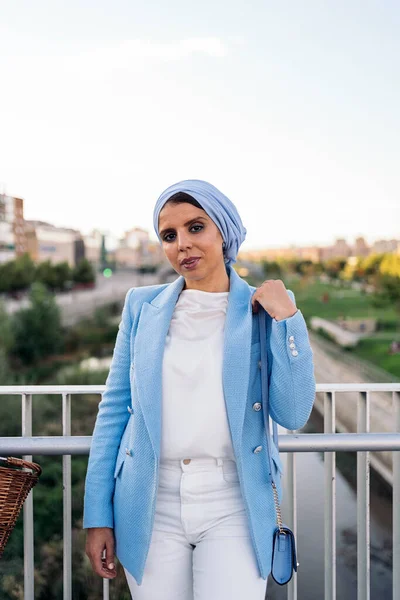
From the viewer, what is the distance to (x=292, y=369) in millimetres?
1224

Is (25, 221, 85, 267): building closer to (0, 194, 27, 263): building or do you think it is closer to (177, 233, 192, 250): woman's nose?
(0, 194, 27, 263): building

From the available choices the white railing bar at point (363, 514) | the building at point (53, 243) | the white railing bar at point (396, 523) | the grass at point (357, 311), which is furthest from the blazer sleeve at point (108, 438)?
the building at point (53, 243)

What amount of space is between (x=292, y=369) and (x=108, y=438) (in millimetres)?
457

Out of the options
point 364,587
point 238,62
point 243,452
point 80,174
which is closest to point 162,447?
point 243,452

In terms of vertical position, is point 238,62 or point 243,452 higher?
point 238,62

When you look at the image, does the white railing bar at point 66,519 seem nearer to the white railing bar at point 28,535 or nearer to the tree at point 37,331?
the white railing bar at point 28,535

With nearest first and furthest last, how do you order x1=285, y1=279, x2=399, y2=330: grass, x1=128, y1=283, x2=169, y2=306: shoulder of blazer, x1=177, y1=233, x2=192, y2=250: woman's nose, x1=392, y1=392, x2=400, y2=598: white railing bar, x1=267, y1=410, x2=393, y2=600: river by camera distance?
x1=177, y1=233, x2=192, y2=250: woman's nose → x1=128, y1=283, x2=169, y2=306: shoulder of blazer → x1=392, y1=392, x2=400, y2=598: white railing bar → x1=267, y1=410, x2=393, y2=600: river → x1=285, y1=279, x2=399, y2=330: grass

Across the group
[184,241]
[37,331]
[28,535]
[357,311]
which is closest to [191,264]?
[184,241]

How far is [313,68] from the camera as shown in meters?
47.0

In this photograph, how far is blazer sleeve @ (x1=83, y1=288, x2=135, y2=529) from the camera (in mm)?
1329

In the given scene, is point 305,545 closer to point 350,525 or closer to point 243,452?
point 350,525

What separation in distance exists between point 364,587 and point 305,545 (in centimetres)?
1089

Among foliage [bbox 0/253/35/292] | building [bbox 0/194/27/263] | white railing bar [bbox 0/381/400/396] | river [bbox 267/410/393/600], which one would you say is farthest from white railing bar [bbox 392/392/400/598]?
building [bbox 0/194/27/263]

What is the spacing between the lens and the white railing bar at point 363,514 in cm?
180
